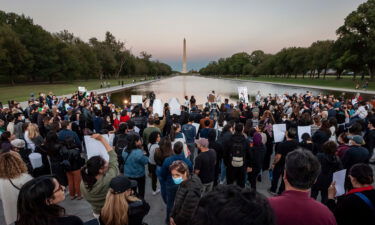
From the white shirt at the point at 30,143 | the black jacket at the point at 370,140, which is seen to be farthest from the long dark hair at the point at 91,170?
the black jacket at the point at 370,140

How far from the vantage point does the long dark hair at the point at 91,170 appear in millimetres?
3096

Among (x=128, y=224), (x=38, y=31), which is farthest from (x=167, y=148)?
(x=38, y=31)

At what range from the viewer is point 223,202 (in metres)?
1.08

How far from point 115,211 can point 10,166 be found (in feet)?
6.87

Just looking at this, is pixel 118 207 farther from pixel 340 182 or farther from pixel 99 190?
pixel 340 182

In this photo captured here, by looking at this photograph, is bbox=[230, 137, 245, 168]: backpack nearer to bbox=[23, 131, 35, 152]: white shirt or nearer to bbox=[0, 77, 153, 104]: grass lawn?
bbox=[23, 131, 35, 152]: white shirt

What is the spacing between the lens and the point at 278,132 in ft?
22.0

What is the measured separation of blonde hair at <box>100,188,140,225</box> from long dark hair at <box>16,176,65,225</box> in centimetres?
59

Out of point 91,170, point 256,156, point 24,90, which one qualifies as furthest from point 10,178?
point 24,90

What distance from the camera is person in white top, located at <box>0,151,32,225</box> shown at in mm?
3270

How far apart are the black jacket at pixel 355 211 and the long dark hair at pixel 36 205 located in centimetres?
313

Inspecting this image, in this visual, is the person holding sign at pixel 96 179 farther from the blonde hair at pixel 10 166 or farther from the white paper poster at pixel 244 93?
the white paper poster at pixel 244 93

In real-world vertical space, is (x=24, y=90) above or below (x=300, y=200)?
below

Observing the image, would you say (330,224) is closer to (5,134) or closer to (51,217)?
(51,217)
